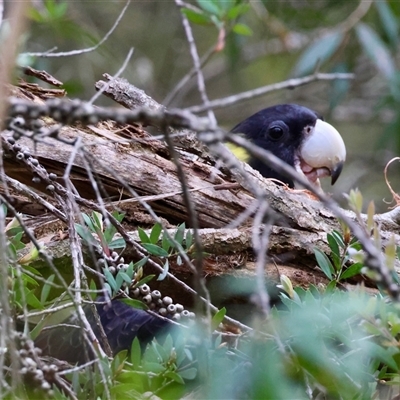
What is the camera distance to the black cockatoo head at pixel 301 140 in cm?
234

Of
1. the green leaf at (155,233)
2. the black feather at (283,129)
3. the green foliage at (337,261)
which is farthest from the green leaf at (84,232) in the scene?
the black feather at (283,129)

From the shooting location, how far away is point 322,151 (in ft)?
7.68

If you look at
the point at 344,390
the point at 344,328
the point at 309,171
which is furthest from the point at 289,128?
the point at 344,390

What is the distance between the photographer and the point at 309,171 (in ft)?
7.94

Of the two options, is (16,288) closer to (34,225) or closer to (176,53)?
(34,225)

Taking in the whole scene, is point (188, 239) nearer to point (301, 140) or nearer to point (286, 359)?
point (286, 359)

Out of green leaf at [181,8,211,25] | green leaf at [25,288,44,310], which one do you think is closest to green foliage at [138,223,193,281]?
green leaf at [25,288,44,310]

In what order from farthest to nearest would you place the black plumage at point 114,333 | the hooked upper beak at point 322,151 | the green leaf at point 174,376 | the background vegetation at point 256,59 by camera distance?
the background vegetation at point 256,59 → the hooked upper beak at point 322,151 → the black plumage at point 114,333 → the green leaf at point 174,376

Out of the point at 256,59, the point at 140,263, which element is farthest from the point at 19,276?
the point at 256,59

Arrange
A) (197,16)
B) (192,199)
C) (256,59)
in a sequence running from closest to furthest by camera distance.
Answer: (197,16), (192,199), (256,59)

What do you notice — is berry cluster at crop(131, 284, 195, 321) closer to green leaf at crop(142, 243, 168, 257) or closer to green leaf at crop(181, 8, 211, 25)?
green leaf at crop(142, 243, 168, 257)

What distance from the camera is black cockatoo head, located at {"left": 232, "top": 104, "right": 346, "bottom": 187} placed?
92.3 inches

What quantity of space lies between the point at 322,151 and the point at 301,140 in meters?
0.09

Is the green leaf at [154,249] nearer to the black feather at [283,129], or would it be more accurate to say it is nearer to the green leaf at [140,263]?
the green leaf at [140,263]
